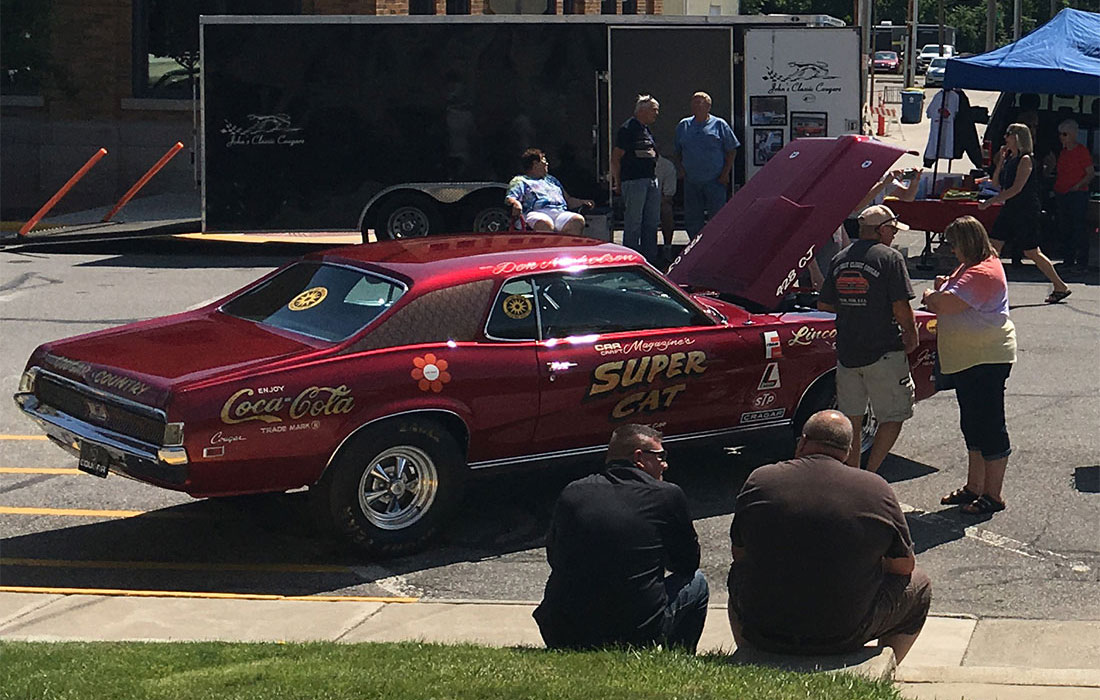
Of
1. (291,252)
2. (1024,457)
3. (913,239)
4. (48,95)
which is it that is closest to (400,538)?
(1024,457)

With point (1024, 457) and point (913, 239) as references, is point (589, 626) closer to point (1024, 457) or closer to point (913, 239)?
point (1024, 457)

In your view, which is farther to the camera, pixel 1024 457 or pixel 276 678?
pixel 1024 457

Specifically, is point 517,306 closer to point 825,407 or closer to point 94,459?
point 825,407

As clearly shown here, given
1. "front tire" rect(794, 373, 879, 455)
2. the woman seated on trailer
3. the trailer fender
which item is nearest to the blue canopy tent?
the trailer fender

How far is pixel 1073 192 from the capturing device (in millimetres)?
17484

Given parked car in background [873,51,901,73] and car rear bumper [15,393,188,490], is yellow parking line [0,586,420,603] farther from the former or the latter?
parked car in background [873,51,901,73]

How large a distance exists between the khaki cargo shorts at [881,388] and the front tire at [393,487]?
232cm

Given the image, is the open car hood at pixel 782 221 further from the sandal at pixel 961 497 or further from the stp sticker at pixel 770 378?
the sandal at pixel 961 497

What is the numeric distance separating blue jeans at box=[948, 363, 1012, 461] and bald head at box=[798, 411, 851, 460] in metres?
2.87

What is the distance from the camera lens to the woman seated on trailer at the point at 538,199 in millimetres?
13672

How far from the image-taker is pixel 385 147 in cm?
1812

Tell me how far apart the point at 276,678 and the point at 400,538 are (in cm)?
241

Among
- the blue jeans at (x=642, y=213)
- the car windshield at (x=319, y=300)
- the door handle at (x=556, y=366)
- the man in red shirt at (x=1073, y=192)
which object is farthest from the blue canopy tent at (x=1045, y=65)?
the car windshield at (x=319, y=300)

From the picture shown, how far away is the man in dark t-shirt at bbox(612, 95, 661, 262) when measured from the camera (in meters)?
15.9
